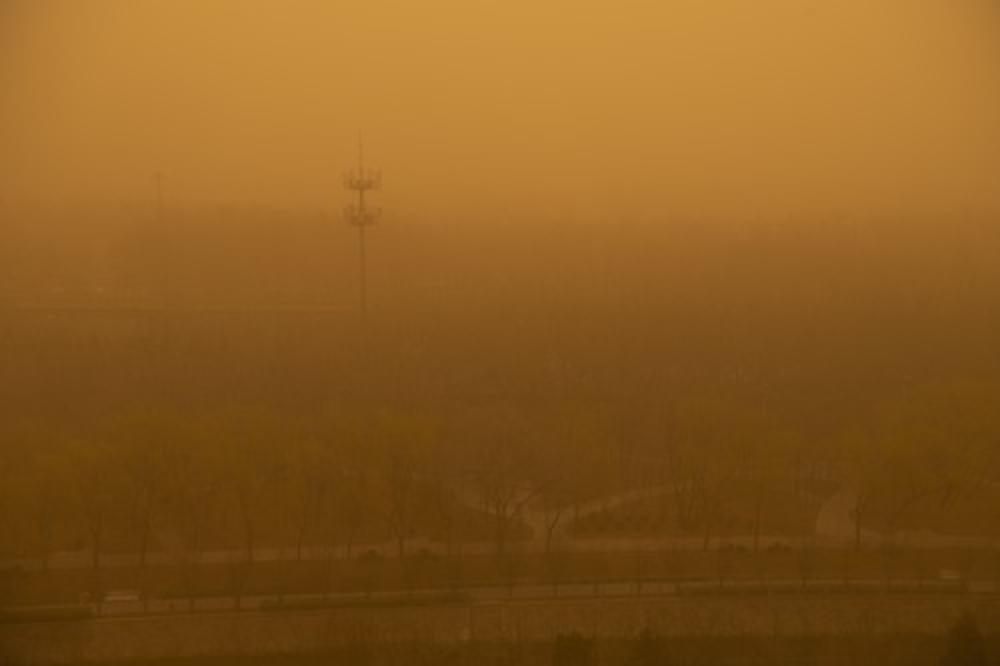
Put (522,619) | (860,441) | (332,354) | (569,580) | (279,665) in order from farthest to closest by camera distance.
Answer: (332,354) → (860,441) → (569,580) → (522,619) → (279,665)

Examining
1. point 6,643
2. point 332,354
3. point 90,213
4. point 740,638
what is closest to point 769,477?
point 740,638

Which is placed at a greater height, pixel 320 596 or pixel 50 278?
pixel 50 278

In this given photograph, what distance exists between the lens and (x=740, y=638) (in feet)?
13.9

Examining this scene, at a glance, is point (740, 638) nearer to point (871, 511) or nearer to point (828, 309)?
point (871, 511)

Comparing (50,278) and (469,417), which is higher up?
(50,278)

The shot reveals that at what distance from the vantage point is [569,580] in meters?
4.72

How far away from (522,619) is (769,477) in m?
1.53

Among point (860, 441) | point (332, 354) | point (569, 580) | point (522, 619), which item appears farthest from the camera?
point (332, 354)

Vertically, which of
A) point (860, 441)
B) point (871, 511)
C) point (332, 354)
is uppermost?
point (332, 354)

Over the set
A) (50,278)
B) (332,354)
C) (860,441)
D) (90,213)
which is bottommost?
(860,441)

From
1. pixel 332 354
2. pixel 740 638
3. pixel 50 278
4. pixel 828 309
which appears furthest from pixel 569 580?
pixel 50 278

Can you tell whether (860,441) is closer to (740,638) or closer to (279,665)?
(740,638)

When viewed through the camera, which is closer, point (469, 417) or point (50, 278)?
point (469, 417)

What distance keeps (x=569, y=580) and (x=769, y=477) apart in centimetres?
119
